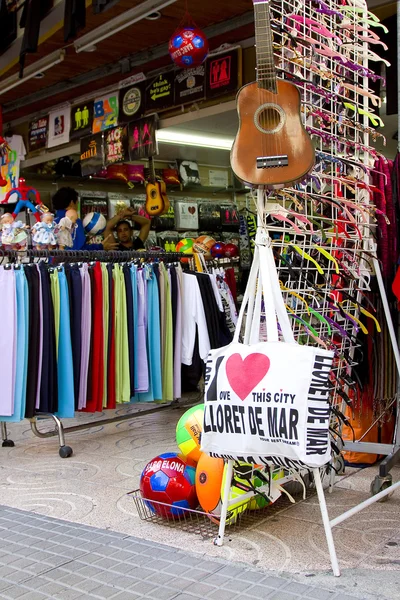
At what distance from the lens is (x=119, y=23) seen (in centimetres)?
589

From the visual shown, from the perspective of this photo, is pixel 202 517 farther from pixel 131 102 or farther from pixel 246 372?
pixel 131 102

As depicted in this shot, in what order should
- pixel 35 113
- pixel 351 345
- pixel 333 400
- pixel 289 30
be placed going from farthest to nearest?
1. pixel 35 113
2. pixel 351 345
3. pixel 333 400
4. pixel 289 30

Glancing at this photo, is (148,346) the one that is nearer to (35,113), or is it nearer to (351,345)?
(351,345)

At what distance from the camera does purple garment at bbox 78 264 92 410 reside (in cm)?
471

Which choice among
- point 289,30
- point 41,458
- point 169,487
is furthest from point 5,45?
point 169,487

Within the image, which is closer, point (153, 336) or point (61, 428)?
point (61, 428)

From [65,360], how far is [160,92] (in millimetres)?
3231

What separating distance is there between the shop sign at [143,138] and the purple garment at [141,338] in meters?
2.14

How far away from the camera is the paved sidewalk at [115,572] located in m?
2.46

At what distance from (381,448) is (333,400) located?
538 mm

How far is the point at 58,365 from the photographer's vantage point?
463 cm

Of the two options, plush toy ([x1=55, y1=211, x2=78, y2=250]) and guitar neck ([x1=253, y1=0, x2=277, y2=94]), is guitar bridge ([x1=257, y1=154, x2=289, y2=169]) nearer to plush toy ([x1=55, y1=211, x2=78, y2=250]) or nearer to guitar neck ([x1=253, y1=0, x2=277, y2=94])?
guitar neck ([x1=253, y1=0, x2=277, y2=94])

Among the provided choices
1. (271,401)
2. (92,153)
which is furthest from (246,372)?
(92,153)

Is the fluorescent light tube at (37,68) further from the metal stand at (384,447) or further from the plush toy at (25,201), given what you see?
the metal stand at (384,447)
